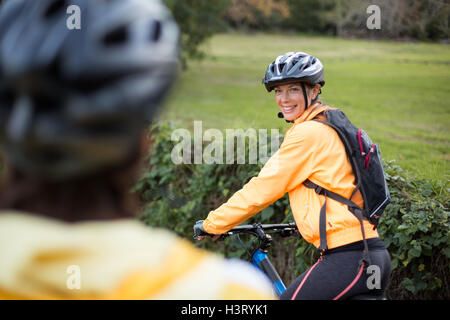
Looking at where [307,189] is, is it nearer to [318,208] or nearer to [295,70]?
[318,208]

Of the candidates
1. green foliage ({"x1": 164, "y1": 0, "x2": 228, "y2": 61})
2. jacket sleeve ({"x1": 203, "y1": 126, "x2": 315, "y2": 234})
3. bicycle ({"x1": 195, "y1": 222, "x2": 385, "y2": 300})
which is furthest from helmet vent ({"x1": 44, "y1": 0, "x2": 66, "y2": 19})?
green foliage ({"x1": 164, "y1": 0, "x2": 228, "y2": 61})

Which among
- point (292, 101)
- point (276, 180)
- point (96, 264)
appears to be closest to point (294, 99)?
point (292, 101)

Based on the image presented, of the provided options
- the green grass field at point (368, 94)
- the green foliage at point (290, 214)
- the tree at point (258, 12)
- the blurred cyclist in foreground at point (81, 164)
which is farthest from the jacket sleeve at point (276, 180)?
the tree at point (258, 12)

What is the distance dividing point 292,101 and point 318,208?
0.94 metres

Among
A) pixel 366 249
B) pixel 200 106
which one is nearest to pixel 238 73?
pixel 200 106

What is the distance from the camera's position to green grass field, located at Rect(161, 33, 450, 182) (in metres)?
6.49

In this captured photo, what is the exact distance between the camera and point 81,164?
3.67 ft

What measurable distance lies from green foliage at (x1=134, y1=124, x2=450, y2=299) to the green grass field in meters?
0.60

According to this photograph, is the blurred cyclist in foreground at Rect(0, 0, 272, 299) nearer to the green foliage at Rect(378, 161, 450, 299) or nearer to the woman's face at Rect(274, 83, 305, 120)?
the woman's face at Rect(274, 83, 305, 120)

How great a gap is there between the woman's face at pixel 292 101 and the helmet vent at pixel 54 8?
2520 millimetres

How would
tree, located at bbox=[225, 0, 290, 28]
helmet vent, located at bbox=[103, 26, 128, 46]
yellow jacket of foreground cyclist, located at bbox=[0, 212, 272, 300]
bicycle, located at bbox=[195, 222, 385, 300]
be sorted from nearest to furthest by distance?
yellow jacket of foreground cyclist, located at bbox=[0, 212, 272, 300] → helmet vent, located at bbox=[103, 26, 128, 46] → bicycle, located at bbox=[195, 222, 385, 300] → tree, located at bbox=[225, 0, 290, 28]

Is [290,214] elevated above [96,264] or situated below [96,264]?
below

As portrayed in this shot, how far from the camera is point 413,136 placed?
7.02 meters
